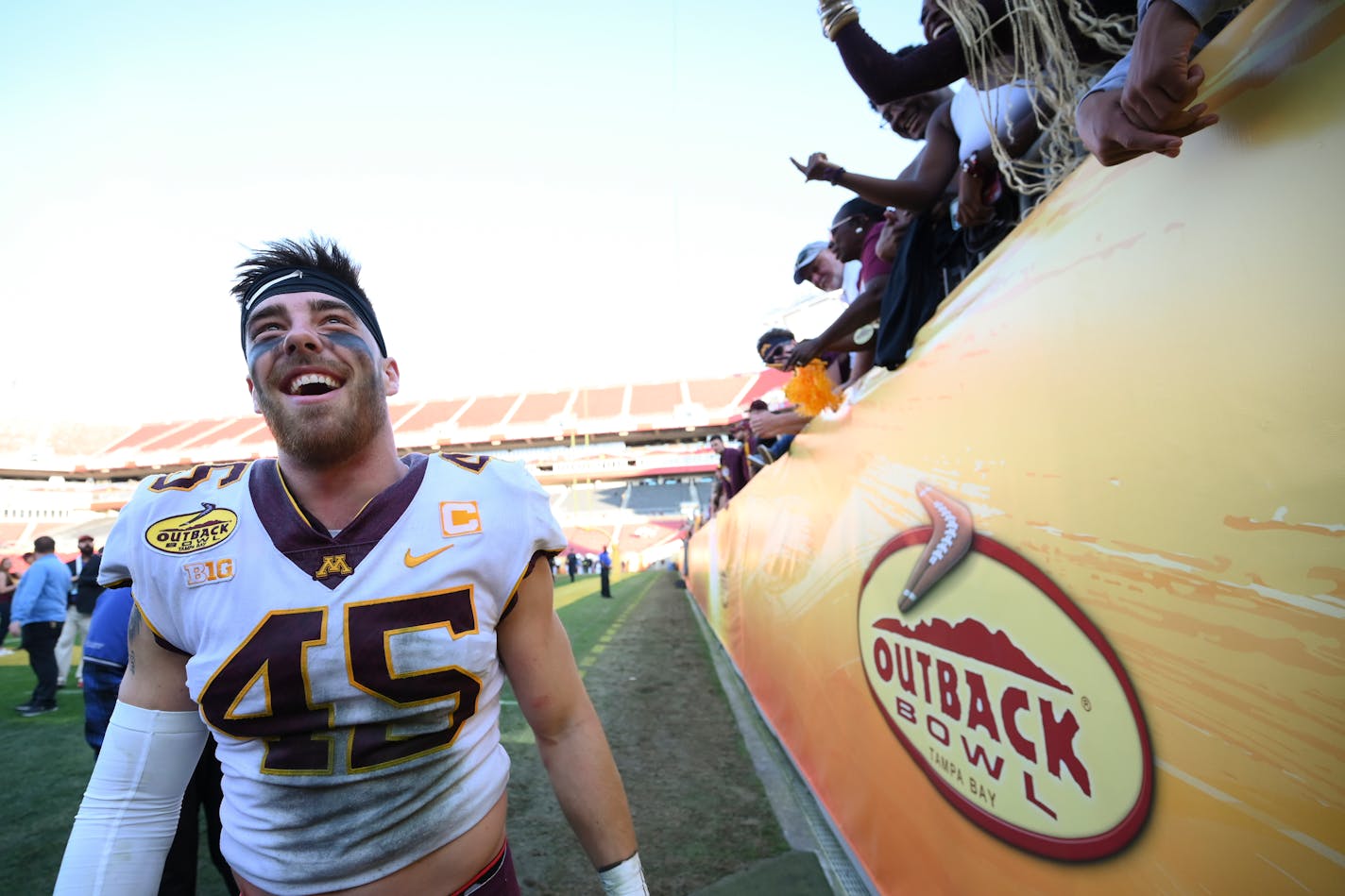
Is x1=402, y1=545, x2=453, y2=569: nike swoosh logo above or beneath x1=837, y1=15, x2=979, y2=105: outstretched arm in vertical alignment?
beneath

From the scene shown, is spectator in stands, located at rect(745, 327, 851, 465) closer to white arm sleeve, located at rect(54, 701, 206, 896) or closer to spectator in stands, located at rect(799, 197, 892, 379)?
spectator in stands, located at rect(799, 197, 892, 379)

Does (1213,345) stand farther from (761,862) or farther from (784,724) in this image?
(784,724)

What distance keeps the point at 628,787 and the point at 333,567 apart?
2.69 metres

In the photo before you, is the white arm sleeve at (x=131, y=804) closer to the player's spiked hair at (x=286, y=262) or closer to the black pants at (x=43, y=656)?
the player's spiked hair at (x=286, y=262)

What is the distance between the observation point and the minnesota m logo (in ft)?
3.84

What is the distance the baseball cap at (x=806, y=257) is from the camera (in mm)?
3684

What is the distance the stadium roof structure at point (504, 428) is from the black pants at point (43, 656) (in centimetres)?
3070

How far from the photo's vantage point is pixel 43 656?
17.1 ft

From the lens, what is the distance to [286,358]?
1.31 meters

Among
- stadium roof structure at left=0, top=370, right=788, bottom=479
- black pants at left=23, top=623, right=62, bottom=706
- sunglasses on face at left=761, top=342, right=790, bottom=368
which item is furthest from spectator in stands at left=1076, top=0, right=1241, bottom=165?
stadium roof structure at left=0, top=370, right=788, bottom=479

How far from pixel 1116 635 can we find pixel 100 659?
11.3 ft

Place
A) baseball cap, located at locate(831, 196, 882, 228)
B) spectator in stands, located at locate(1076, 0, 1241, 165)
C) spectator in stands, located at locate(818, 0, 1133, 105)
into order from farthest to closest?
baseball cap, located at locate(831, 196, 882, 228), spectator in stands, located at locate(818, 0, 1133, 105), spectator in stands, located at locate(1076, 0, 1241, 165)

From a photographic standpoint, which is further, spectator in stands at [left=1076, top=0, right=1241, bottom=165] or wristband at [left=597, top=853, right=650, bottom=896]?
wristband at [left=597, top=853, right=650, bottom=896]

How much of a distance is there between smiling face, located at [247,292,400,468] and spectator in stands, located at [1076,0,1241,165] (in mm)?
1394
